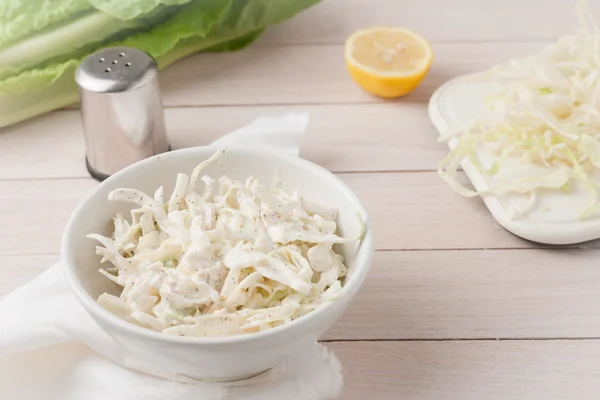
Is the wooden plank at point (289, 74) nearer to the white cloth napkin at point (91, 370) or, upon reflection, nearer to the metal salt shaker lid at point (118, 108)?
the metal salt shaker lid at point (118, 108)

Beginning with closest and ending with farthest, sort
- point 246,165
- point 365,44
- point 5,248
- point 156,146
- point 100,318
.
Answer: point 100,318 < point 246,165 < point 5,248 < point 156,146 < point 365,44

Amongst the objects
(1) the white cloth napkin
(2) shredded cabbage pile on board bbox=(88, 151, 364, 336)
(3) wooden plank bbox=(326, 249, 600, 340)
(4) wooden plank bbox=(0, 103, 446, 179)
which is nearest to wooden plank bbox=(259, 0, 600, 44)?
(4) wooden plank bbox=(0, 103, 446, 179)

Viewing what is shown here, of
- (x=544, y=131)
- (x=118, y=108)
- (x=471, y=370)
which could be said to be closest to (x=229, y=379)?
(x=471, y=370)

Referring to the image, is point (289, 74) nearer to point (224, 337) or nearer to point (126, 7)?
point (126, 7)

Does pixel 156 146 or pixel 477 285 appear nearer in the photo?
pixel 477 285

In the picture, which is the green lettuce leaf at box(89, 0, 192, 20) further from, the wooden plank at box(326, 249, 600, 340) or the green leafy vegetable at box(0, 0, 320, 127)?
the wooden plank at box(326, 249, 600, 340)

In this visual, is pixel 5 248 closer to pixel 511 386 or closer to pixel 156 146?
pixel 156 146

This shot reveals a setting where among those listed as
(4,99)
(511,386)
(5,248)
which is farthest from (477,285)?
(4,99)
